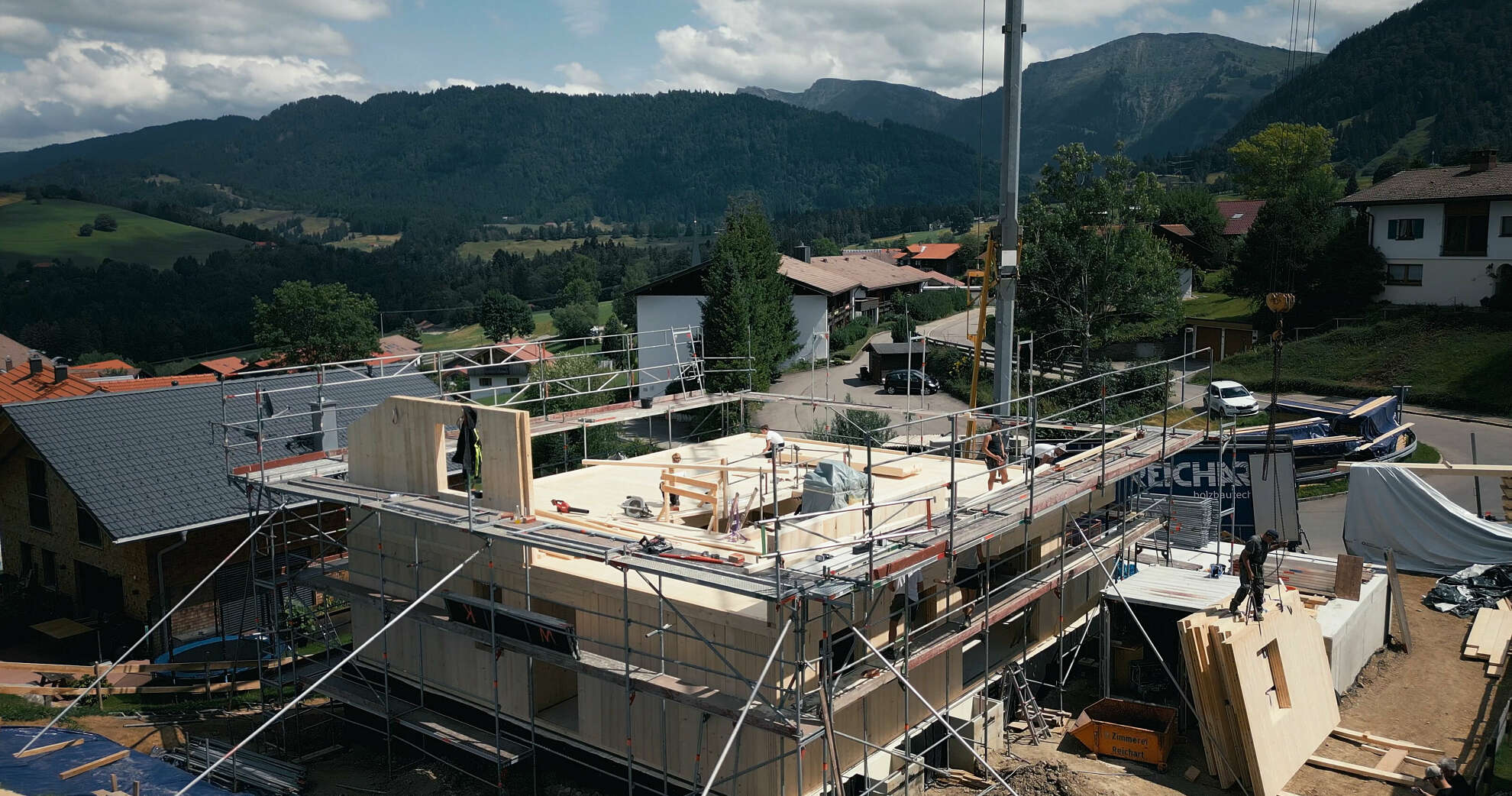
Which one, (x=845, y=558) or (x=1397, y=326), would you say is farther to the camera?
(x=1397, y=326)

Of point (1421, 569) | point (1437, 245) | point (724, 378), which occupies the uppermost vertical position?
point (1437, 245)

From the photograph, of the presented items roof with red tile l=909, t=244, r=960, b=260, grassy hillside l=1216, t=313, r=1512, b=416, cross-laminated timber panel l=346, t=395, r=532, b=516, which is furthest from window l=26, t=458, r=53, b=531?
roof with red tile l=909, t=244, r=960, b=260

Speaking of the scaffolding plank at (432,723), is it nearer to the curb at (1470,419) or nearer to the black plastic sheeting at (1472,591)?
the black plastic sheeting at (1472,591)

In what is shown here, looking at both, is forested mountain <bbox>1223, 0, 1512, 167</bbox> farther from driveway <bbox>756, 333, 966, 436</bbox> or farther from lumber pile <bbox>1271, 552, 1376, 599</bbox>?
lumber pile <bbox>1271, 552, 1376, 599</bbox>

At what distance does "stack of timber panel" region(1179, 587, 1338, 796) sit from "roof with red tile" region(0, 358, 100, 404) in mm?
35500

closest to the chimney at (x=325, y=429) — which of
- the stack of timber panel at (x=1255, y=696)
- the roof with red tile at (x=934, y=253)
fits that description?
the stack of timber panel at (x=1255, y=696)

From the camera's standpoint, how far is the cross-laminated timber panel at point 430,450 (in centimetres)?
1452

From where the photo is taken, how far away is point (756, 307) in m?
49.8

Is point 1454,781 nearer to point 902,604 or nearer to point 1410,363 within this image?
point 902,604

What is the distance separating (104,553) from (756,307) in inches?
1231

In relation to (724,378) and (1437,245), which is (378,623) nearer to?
(724,378)

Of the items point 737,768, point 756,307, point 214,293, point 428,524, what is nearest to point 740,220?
point 756,307

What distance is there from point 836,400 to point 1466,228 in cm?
2946

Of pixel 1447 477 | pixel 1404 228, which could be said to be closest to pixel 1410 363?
pixel 1404 228
